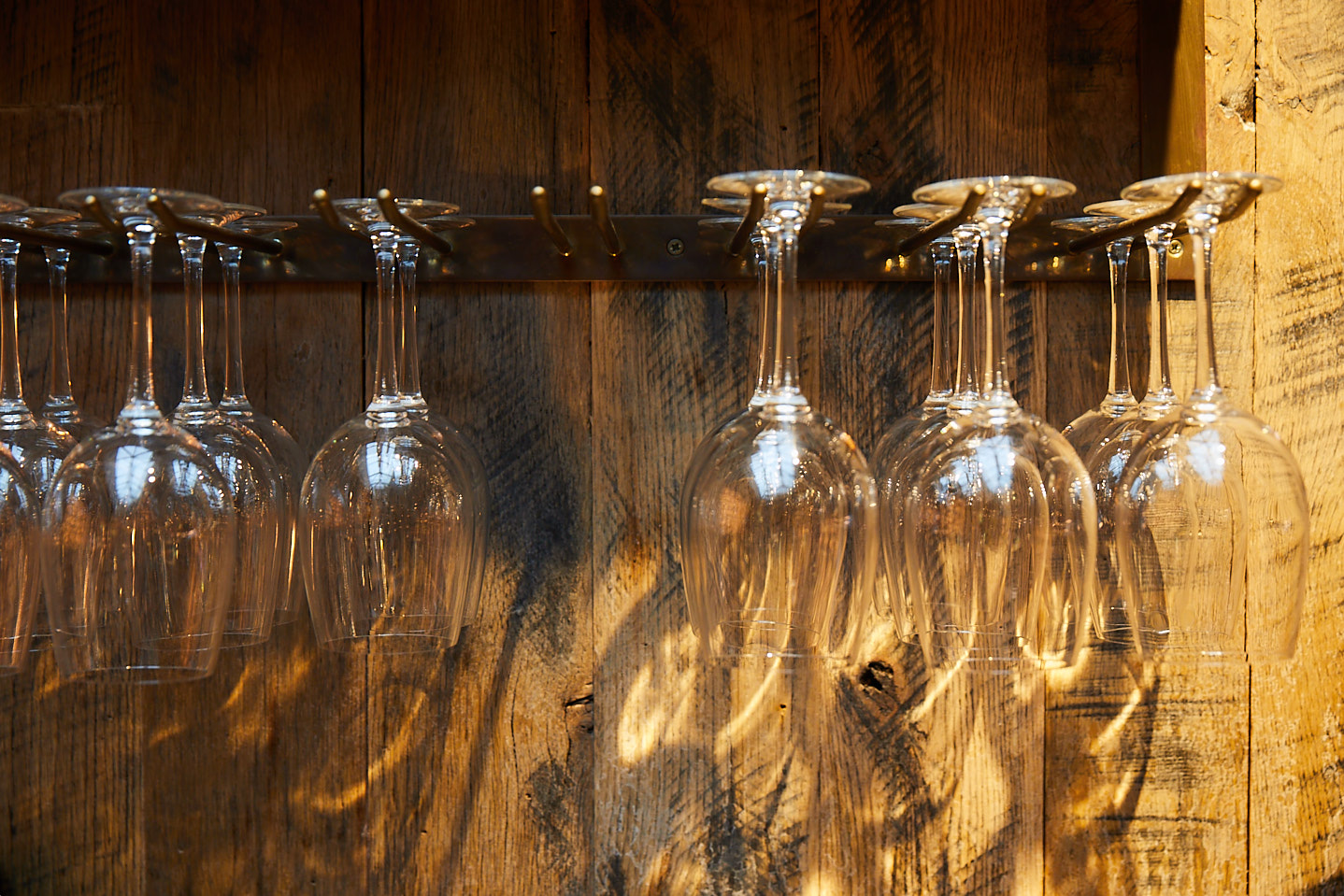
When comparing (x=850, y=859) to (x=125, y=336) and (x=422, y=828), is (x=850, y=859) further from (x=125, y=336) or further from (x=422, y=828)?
(x=125, y=336)

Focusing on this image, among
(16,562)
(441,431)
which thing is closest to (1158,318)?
(441,431)

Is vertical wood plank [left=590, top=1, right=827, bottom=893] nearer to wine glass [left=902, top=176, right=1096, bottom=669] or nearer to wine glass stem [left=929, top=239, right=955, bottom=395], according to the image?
wine glass stem [left=929, top=239, right=955, bottom=395]

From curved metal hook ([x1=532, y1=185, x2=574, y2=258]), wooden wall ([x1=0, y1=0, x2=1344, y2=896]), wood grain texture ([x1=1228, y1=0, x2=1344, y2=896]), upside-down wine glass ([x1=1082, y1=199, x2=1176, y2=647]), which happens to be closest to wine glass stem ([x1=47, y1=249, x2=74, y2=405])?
wooden wall ([x1=0, y1=0, x2=1344, y2=896])

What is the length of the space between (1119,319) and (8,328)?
81 cm

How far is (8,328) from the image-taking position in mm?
761

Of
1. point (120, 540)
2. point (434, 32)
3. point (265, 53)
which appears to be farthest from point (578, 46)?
point (120, 540)

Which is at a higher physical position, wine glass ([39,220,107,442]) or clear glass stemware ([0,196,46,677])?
wine glass ([39,220,107,442])

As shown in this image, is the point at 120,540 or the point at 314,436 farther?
the point at 314,436

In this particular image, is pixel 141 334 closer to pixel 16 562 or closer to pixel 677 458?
pixel 16 562

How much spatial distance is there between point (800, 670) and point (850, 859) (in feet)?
0.59

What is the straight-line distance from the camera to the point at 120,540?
0.68 m

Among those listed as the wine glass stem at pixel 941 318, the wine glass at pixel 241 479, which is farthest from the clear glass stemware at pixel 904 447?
the wine glass at pixel 241 479

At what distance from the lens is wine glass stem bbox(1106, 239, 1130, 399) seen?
81 cm

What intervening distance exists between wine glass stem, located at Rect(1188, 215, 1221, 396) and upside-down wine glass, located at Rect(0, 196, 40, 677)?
79 cm
